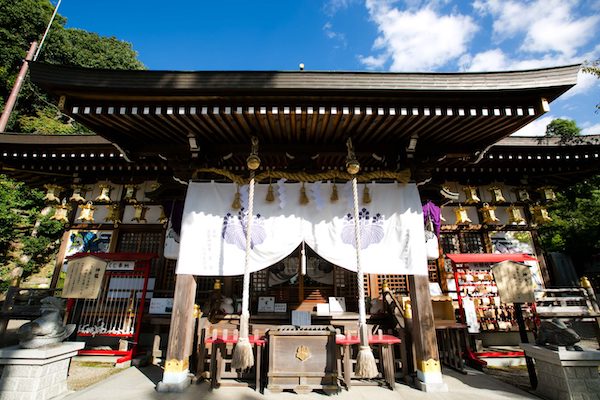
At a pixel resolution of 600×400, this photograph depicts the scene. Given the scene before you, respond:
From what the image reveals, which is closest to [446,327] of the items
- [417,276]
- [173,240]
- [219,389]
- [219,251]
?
[417,276]

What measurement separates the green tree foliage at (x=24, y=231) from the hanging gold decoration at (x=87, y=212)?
16.6ft

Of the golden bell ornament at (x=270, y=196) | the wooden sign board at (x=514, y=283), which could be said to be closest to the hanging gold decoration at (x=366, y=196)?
the golden bell ornament at (x=270, y=196)

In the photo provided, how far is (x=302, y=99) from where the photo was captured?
4.43 meters

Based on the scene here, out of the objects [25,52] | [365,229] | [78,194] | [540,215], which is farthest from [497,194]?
[25,52]

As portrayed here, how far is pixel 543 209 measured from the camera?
7.93 meters

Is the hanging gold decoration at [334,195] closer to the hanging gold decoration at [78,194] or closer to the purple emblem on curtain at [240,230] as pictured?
the purple emblem on curtain at [240,230]

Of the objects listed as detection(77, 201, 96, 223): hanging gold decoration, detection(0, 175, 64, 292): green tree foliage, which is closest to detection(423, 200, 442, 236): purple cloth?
detection(77, 201, 96, 223): hanging gold decoration

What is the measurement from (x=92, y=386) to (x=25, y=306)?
12.7 ft

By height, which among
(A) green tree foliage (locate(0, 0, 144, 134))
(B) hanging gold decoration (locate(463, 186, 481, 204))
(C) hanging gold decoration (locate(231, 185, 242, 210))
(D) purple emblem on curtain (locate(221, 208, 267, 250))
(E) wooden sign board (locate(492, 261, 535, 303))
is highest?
(A) green tree foliage (locate(0, 0, 144, 134))

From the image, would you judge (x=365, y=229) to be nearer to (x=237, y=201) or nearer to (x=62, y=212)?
(x=237, y=201)

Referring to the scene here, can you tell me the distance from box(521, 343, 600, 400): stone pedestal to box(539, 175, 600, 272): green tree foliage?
29.7ft

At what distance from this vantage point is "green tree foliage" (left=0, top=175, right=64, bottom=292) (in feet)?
38.7

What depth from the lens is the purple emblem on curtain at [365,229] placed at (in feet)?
17.5

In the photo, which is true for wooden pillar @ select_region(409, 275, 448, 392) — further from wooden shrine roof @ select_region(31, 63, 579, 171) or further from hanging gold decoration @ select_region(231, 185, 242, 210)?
hanging gold decoration @ select_region(231, 185, 242, 210)
